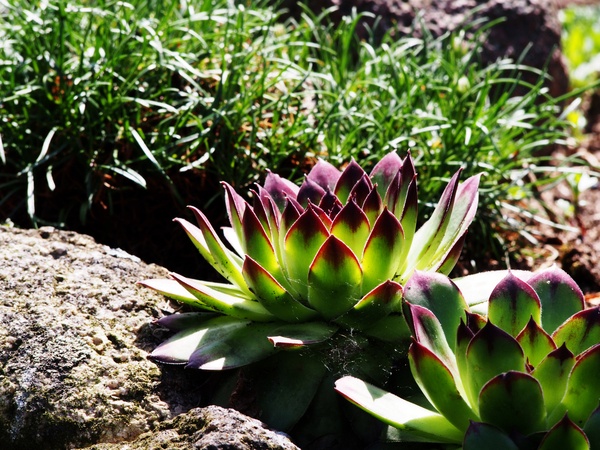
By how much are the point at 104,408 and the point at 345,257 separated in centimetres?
66

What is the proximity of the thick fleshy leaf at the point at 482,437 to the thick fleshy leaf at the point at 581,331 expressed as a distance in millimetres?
276

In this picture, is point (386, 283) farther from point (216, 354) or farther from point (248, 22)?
point (248, 22)

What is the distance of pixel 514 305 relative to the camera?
171cm

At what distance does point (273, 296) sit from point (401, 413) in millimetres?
424

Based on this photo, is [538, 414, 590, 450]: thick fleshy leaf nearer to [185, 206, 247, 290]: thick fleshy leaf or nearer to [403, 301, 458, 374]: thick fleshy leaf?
[403, 301, 458, 374]: thick fleshy leaf

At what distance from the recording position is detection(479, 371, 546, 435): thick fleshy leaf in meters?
1.49

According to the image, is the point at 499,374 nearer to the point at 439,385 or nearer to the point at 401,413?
the point at 439,385

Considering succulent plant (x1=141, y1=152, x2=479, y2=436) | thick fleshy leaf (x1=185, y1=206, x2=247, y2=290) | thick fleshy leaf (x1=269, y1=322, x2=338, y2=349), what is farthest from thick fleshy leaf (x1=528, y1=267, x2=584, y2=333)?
thick fleshy leaf (x1=185, y1=206, x2=247, y2=290)

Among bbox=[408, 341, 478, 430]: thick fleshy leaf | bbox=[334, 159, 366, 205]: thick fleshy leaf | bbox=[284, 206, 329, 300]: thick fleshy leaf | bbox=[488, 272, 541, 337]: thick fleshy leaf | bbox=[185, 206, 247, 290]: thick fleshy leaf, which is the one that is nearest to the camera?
bbox=[408, 341, 478, 430]: thick fleshy leaf

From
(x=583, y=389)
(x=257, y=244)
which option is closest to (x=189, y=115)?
(x=257, y=244)

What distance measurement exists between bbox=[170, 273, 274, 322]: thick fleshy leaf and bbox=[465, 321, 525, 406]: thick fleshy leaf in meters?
0.60

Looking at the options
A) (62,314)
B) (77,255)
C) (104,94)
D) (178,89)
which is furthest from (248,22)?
(62,314)

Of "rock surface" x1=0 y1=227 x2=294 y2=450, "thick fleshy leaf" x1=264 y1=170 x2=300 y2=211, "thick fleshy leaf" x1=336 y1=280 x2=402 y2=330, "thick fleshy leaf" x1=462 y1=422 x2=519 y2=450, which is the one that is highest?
"thick fleshy leaf" x1=264 y1=170 x2=300 y2=211

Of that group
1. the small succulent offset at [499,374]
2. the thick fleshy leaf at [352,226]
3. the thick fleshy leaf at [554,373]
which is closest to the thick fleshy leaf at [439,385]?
the small succulent offset at [499,374]
